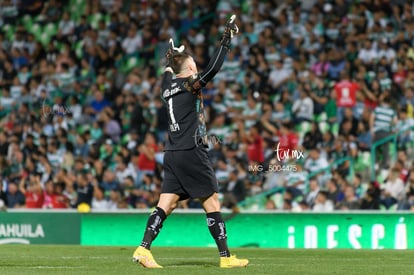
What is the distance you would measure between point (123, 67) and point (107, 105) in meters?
1.72

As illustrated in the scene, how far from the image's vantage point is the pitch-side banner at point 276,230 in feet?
56.4

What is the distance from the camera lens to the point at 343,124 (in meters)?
20.4

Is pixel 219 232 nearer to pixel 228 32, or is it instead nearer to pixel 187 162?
pixel 187 162

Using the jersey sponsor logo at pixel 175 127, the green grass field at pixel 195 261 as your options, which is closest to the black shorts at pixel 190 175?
the jersey sponsor logo at pixel 175 127

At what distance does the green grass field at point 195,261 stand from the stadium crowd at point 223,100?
4.28 meters

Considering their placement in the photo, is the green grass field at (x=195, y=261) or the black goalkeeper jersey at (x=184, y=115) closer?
the green grass field at (x=195, y=261)

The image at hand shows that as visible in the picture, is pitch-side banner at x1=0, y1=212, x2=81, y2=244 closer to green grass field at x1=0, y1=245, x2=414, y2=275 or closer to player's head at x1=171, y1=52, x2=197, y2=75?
green grass field at x1=0, y1=245, x2=414, y2=275

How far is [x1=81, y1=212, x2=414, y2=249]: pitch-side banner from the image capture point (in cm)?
1719

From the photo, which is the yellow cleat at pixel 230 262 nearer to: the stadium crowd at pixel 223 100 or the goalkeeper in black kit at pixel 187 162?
the goalkeeper in black kit at pixel 187 162

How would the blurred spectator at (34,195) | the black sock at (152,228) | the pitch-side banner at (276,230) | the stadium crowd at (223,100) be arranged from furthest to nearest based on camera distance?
the blurred spectator at (34,195) → the stadium crowd at (223,100) → the pitch-side banner at (276,230) → the black sock at (152,228)

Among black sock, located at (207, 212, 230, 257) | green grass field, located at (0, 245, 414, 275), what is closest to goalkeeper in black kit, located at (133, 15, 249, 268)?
black sock, located at (207, 212, 230, 257)

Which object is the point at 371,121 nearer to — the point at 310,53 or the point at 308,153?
the point at 308,153

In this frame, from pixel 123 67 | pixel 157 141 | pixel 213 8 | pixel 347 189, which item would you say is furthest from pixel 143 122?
pixel 347 189

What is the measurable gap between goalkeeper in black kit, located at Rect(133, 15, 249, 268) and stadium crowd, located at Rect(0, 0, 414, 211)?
6.72 m
